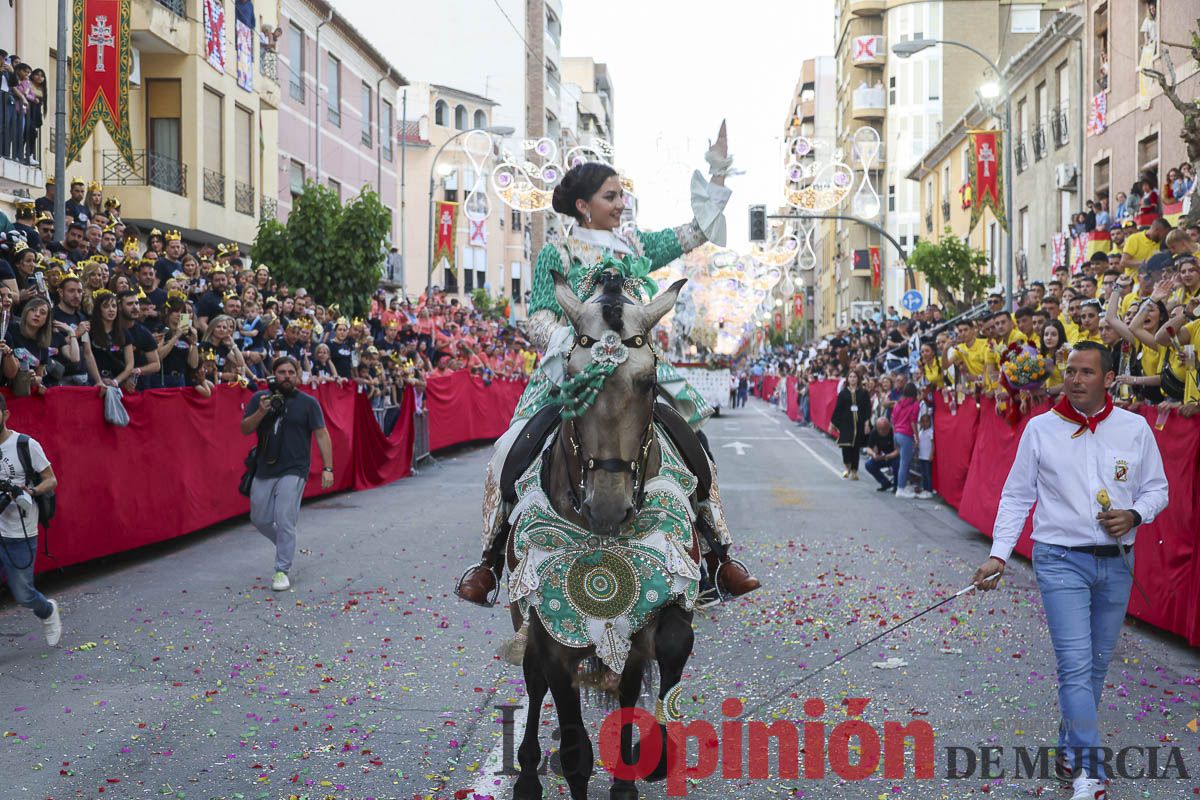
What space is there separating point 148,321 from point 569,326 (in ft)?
32.3

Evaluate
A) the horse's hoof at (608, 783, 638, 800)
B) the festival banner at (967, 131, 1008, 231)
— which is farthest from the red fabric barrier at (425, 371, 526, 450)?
the horse's hoof at (608, 783, 638, 800)

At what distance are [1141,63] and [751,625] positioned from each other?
2153cm

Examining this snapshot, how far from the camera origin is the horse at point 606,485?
13.6ft

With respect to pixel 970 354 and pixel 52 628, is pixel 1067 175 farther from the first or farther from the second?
pixel 52 628

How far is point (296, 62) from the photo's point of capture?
36281 millimetres

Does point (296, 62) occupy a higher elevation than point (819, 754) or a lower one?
higher

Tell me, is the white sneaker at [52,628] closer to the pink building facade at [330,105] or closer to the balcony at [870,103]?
the pink building facade at [330,105]

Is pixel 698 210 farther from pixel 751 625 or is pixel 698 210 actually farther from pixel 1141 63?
pixel 1141 63

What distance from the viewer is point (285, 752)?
5.62 m

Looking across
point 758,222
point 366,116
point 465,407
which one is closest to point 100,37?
point 465,407

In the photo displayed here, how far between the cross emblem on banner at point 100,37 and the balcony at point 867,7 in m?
56.8

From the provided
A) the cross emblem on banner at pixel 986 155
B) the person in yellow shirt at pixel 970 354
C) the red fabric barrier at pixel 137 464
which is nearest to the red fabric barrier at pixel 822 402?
the cross emblem on banner at pixel 986 155

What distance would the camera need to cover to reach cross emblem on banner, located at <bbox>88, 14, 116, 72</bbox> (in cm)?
1723

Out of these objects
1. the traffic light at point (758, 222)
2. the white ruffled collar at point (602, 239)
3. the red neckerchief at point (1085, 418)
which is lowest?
the red neckerchief at point (1085, 418)
